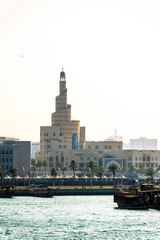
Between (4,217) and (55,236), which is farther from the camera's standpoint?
(4,217)

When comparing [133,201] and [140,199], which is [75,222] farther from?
[140,199]

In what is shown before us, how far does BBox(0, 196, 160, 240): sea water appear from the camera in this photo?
123m

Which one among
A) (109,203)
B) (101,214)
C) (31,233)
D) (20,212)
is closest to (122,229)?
(31,233)

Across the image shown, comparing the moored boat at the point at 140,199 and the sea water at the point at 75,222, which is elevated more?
the moored boat at the point at 140,199

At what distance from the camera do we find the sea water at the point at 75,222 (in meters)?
123

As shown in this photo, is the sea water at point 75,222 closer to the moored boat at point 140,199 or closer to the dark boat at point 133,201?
the dark boat at point 133,201

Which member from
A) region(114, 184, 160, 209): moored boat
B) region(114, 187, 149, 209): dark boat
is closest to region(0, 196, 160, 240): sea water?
region(114, 187, 149, 209): dark boat

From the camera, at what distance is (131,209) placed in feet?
566

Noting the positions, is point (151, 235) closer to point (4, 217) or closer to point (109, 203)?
point (4, 217)

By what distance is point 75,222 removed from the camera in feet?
463

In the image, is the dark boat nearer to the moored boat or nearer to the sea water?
the moored boat

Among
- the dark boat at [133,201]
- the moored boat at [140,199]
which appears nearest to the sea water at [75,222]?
the dark boat at [133,201]

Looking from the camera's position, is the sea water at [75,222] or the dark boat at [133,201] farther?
the dark boat at [133,201]

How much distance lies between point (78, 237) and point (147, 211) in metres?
49.5
